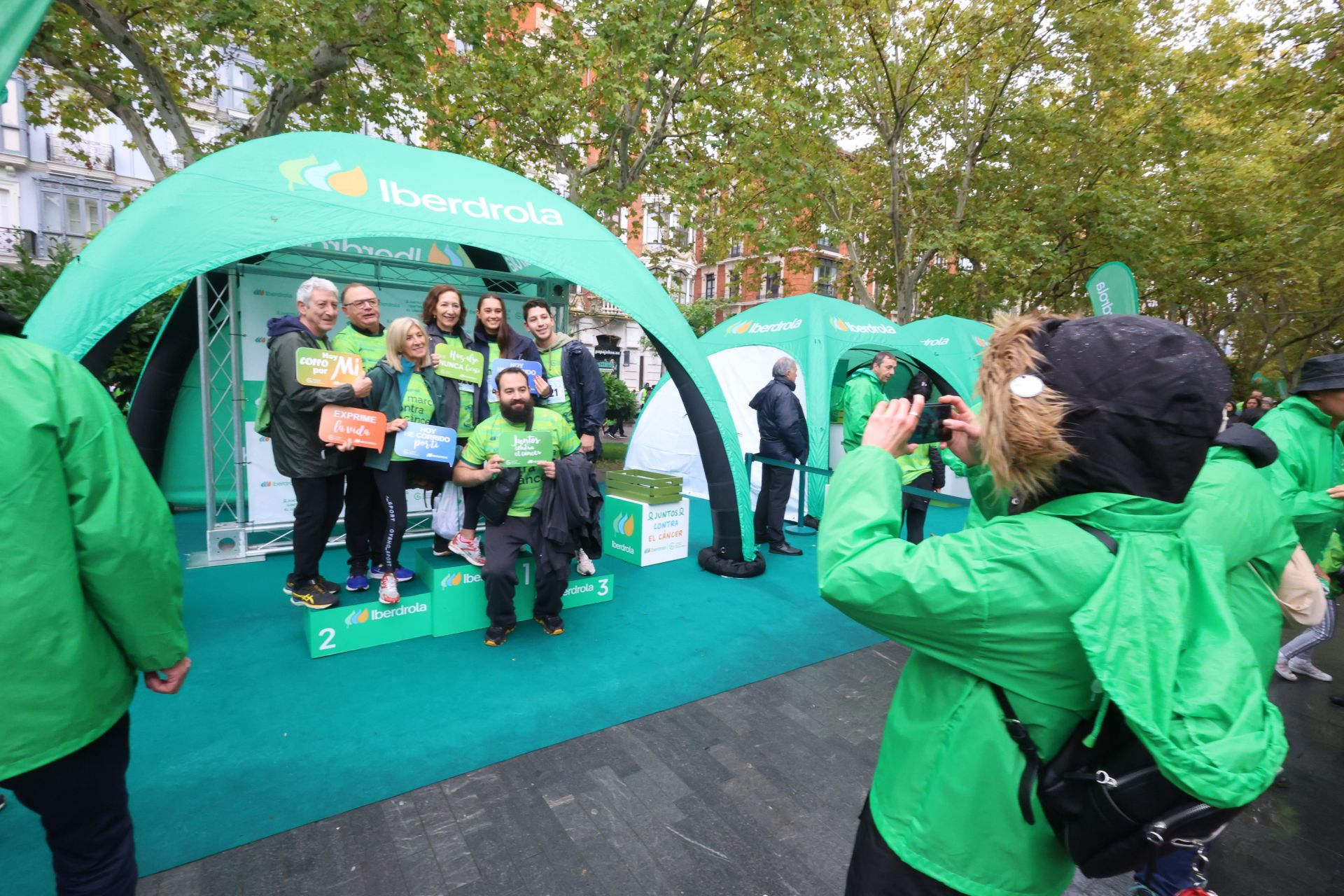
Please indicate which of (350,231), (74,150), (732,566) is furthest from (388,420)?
(74,150)

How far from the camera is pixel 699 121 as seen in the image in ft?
36.2

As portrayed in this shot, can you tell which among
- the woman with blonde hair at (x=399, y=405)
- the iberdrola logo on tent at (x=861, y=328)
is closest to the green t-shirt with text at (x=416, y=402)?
the woman with blonde hair at (x=399, y=405)

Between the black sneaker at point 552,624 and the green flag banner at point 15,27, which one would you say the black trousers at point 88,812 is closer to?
the green flag banner at point 15,27

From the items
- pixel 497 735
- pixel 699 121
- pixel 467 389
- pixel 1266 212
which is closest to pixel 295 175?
pixel 467 389

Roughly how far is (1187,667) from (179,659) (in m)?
2.19

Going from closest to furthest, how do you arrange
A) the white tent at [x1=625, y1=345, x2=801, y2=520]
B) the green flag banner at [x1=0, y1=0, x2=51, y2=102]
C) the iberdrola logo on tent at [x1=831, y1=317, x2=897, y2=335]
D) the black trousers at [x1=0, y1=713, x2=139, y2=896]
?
the black trousers at [x1=0, y1=713, x2=139, y2=896] < the green flag banner at [x1=0, y1=0, x2=51, y2=102] < the iberdrola logo on tent at [x1=831, y1=317, x2=897, y2=335] < the white tent at [x1=625, y1=345, x2=801, y2=520]

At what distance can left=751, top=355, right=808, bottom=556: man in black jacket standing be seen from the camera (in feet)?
21.2

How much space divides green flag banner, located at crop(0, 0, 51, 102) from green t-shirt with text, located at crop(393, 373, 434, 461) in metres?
2.68

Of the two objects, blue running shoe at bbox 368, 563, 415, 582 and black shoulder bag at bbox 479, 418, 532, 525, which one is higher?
black shoulder bag at bbox 479, 418, 532, 525

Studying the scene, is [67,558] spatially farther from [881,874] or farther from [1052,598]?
[1052,598]

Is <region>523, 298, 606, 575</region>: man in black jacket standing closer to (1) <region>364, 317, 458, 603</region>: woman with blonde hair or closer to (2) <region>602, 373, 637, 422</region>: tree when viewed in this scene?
(1) <region>364, 317, 458, 603</region>: woman with blonde hair

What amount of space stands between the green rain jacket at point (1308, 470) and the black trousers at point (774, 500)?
3970 mm

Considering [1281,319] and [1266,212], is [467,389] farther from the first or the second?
[1281,319]

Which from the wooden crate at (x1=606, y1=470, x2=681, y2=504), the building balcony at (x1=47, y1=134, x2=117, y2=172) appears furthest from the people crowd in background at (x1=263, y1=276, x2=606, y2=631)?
the building balcony at (x1=47, y1=134, x2=117, y2=172)
